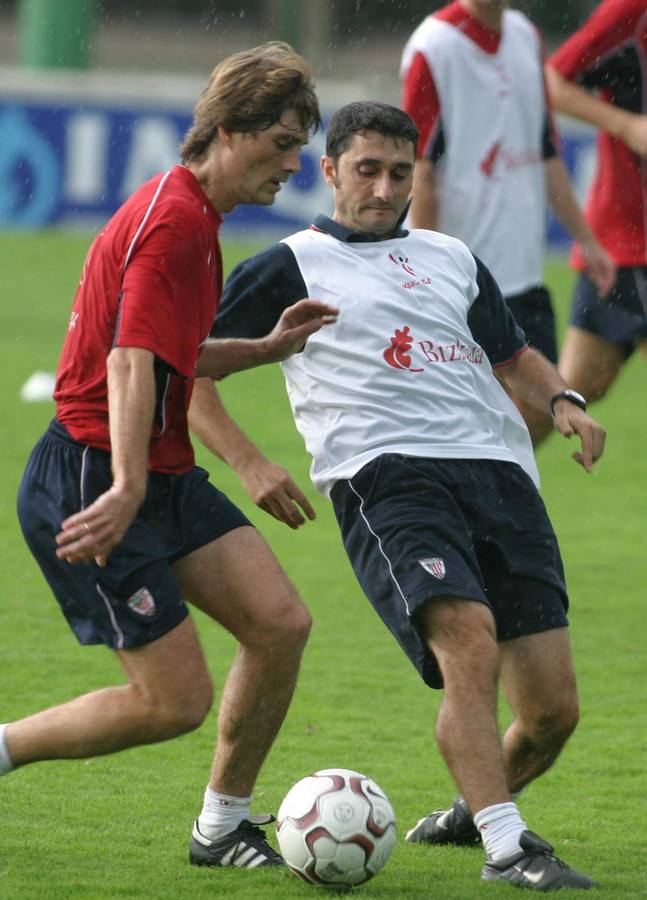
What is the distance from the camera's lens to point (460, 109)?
7383 millimetres

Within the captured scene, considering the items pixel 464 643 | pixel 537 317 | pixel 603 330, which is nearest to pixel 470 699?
pixel 464 643

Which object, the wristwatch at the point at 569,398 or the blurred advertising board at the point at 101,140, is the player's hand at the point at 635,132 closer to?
the wristwatch at the point at 569,398

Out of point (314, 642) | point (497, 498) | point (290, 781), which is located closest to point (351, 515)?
point (497, 498)

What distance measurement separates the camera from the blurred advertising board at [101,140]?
22047 mm

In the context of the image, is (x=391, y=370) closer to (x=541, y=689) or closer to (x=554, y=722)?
(x=541, y=689)

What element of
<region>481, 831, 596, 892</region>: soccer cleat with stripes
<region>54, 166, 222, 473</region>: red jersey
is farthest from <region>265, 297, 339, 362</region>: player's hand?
<region>481, 831, 596, 892</region>: soccer cleat with stripes

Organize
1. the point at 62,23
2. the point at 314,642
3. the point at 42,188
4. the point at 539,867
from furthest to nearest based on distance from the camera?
the point at 62,23, the point at 42,188, the point at 314,642, the point at 539,867

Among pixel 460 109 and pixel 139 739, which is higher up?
pixel 460 109

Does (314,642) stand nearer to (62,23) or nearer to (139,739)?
(139,739)

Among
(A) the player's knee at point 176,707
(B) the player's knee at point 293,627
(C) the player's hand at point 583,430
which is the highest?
(C) the player's hand at point 583,430

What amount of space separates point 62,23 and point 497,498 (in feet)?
75.7

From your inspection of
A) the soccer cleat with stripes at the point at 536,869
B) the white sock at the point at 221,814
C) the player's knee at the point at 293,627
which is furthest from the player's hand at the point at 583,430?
the white sock at the point at 221,814

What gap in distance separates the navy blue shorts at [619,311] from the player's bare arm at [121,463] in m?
3.96

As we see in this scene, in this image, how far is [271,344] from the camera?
4.73m
